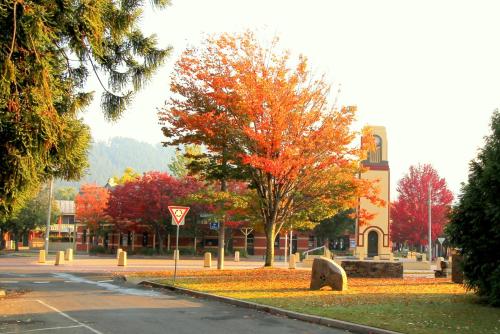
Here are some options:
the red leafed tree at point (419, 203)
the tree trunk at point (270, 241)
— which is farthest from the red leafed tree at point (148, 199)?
the red leafed tree at point (419, 203)

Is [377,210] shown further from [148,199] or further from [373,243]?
[148,199]

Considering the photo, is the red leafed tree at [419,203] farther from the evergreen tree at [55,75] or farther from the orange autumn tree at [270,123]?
the evergreen tree at [55,75]

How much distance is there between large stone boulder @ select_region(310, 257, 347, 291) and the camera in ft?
58.4

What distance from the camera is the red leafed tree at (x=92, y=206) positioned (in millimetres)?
60562

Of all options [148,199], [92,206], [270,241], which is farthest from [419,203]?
[270,241]

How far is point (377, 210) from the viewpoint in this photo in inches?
2191

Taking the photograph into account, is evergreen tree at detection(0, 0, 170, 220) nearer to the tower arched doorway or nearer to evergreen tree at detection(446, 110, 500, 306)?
evergreen tree at detection(446, 110, 500, 306)

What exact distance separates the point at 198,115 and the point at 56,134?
11.9 metres

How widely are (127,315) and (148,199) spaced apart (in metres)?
39.5

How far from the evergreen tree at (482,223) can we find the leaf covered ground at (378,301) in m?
0.71

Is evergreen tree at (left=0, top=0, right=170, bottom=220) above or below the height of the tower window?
below

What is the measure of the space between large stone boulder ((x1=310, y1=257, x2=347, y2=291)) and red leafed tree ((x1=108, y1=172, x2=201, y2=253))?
33.0 meters

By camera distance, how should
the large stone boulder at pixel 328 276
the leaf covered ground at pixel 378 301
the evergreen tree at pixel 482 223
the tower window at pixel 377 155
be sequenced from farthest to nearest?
the tower window at pixel 377 155 → the large stone boulder at pixel 328 276 → the evergreen tree at pixel 482 223 → the leaf covered ground at pixel 378 301

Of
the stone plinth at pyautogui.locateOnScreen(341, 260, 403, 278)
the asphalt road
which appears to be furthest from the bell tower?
the asphalt road
